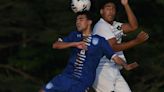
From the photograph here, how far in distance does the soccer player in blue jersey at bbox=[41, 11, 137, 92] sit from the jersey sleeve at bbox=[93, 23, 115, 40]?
0.81 feet

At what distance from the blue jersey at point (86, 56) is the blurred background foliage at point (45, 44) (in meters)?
5.83

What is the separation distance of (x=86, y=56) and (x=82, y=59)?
37mm

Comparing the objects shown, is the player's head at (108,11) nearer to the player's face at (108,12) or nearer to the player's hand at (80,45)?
the player's face at (108,12)

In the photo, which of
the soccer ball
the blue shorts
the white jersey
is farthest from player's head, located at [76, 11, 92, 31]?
the blue shorts

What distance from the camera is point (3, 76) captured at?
14312mm

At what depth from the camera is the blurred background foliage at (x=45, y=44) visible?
13.4 metres

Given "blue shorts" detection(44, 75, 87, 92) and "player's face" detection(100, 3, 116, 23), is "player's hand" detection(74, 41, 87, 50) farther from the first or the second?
"player's face" detection(100, 3, 116, 23)

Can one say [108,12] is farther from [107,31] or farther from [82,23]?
[82,23]

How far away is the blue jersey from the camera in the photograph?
6750 millimetres

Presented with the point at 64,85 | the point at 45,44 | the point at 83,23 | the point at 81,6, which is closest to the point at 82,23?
the point at 83,23

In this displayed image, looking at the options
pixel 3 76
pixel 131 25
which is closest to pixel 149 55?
pixel 3 76

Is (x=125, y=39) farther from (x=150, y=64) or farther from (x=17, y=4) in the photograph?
(x=17, y=4)

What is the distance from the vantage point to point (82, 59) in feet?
22.2

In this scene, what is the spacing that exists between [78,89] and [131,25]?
74 cm
